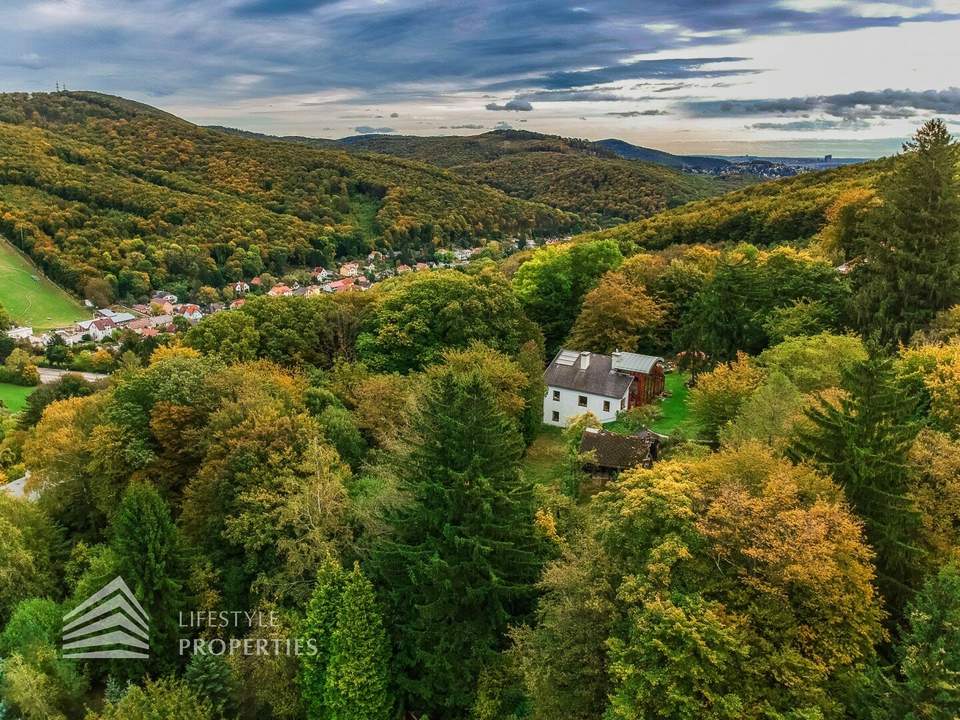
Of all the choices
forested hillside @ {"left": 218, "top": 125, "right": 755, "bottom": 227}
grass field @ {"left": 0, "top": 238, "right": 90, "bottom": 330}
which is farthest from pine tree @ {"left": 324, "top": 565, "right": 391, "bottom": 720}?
forested hillside @ {"left": 218, "top": 125, "right": 755, "bottom": 227}

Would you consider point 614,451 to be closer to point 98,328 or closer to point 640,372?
point 640,372

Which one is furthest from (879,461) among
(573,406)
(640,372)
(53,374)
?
(53,374)

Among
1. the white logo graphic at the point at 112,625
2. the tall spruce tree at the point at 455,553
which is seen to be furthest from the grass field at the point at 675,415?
the white logo graphic at the point at 112,625

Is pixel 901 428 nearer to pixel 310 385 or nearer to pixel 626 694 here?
pixel 626 694

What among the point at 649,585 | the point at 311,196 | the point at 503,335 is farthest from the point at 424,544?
Result: the point at 311,196

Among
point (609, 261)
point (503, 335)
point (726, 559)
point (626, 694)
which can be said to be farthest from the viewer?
point (609, 261)

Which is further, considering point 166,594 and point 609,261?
point 609,261

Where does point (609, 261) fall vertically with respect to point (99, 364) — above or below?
above

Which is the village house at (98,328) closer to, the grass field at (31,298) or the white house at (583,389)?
the grass field at (31,298)
